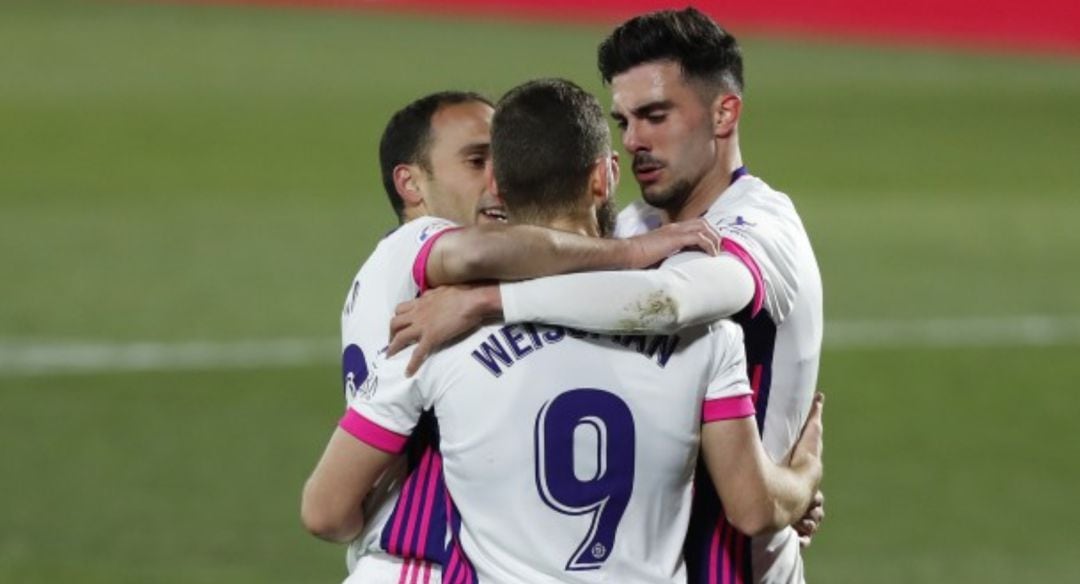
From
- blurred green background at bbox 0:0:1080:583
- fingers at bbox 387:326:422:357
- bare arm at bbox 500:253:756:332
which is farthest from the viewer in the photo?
blurred green background at bbox 0:0:1080:583

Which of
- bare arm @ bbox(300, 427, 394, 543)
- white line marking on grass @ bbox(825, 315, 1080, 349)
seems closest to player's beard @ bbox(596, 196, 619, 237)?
bare arm @ bbox(300, 427, 394, 543)

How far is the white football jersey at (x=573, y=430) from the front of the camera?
12.7 feet

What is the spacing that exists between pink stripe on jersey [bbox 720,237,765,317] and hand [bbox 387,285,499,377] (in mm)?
516

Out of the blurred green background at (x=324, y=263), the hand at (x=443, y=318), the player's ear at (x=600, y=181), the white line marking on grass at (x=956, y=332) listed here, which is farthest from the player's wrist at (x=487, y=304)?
the white line marking on grass at (x=956, y=332)

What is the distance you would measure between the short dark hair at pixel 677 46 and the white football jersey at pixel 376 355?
1.79 ft

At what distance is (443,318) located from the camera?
3904 mm

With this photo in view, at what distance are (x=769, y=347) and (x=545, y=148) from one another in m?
0.78

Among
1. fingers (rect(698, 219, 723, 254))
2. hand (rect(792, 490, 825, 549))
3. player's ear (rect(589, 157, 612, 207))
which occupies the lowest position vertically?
hand (rect(792, 490, 825, 549))

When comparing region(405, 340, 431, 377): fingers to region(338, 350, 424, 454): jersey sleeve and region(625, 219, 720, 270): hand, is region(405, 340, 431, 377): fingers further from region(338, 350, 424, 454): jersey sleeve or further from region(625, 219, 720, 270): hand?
region(625, 219, 720, 270): hand

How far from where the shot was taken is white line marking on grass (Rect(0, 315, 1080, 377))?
11.5 meters

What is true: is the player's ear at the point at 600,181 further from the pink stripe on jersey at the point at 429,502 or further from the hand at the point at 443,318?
the pink stripe on jersey at the point at 429,502

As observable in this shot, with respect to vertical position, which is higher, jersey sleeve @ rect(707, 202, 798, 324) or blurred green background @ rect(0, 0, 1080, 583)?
jersey sleeve @ rect(707, 202, 798, 324)

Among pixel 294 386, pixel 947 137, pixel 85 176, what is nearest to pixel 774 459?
pixel 294 386

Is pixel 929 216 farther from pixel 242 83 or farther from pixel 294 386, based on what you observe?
pixel 242 83
